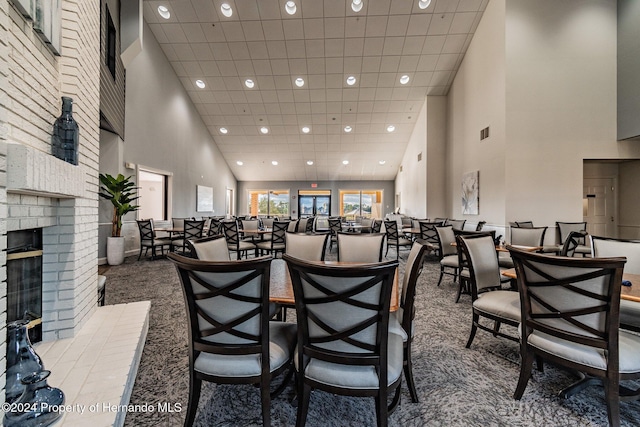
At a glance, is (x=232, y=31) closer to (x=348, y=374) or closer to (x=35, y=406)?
(x=35, y=406)

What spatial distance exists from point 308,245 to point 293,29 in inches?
236

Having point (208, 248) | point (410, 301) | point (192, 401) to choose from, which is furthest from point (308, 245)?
point (192, 401)

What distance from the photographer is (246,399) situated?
5.74ft

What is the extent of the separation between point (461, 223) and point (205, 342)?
660cm

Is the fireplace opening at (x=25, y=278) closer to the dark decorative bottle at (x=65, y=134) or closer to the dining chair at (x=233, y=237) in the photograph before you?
the dark decorative bottle at (x=65, y=134)

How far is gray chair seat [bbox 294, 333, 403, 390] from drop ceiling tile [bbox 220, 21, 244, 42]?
7.47m

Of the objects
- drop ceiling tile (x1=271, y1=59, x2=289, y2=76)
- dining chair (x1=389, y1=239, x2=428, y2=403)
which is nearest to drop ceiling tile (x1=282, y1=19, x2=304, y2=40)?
drop ceiling tile (x1=271, y1=59, x2=289, y2=76)

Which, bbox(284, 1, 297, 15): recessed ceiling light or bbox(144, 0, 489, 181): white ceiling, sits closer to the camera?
bbox(284, 1, 297, 15): recessed ceiling light

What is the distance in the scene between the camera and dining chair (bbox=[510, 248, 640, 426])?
1.41 meters

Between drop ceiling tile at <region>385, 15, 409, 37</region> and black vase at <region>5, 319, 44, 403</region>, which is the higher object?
drop ceiling tile at <region>385, 15, 409, 37</region>

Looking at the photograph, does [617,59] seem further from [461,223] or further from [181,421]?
[181,421]

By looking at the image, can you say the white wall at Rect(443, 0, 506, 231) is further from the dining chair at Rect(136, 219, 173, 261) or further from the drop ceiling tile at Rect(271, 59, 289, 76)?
the dining chair at Rect(136, 219, 173, 261)

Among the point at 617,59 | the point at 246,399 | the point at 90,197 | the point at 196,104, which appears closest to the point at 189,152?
the point at 196,104

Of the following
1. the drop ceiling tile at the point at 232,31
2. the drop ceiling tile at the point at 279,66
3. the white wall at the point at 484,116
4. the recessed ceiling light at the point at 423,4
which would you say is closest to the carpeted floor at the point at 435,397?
the white wall at the point at 484,116
